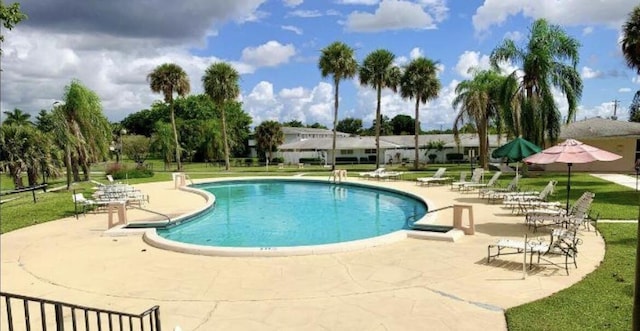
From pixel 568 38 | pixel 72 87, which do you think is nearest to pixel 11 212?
pixel 72 87

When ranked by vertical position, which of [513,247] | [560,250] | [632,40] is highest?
[632,40]

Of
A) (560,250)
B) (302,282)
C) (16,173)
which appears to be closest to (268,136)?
(16,173)

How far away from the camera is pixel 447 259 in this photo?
29.5 feet

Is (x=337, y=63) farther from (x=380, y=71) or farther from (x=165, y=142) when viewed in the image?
(x=165, y=142)

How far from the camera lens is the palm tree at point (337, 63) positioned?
3731 cm

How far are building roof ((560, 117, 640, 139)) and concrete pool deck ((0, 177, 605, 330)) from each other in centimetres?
2308

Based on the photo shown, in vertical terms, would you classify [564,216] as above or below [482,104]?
below

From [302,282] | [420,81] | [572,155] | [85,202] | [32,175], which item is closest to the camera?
[302,282]

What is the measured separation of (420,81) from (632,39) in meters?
16.0

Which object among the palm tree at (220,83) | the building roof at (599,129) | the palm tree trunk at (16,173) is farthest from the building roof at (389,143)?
the palm tree trunk at (16,173)

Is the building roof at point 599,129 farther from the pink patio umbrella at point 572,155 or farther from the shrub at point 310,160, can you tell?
the shrub at point 310,160

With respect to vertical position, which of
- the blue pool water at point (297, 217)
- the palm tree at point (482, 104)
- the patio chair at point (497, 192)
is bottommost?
the blue pool water at point (297, 217)

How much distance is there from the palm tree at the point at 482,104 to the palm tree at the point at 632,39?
9423 mm

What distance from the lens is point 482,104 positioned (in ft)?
107
